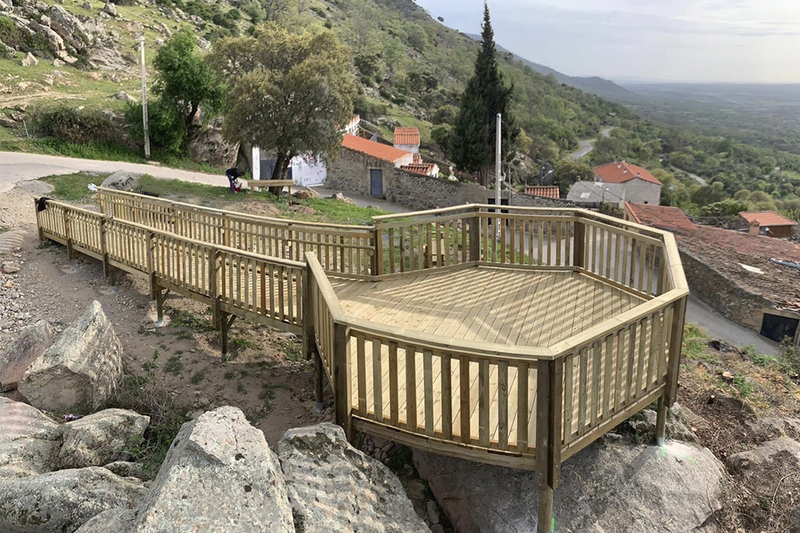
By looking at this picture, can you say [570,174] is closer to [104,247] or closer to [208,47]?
[208,47]

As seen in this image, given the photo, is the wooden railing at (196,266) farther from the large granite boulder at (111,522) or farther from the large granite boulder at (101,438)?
the large granite boulder at (111,522)

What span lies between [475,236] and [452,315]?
2257 millimetres

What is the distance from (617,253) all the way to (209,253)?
524 cm

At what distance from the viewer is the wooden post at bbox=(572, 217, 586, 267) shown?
8.38m

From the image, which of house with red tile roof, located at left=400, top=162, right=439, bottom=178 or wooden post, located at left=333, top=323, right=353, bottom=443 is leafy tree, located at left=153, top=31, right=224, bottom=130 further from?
wooden post, located at left=333, top=323, right=353, bottom=443

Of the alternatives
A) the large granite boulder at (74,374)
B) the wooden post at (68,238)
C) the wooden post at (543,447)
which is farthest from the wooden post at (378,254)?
the wooden post at (68,238)

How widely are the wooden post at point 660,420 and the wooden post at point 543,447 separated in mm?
1678

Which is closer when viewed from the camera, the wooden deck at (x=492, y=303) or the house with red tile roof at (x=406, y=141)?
the wooden deck at (x=492, y=303)

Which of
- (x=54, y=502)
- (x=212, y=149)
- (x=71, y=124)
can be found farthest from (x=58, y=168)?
(x=54, y=502)

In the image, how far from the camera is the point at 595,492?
4641mm

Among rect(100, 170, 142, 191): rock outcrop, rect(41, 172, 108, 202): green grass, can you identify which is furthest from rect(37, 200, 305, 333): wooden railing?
rect(100, 170, 142, 191): rock outcrop

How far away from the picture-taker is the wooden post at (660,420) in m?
5.35

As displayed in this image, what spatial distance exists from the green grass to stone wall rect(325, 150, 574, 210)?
18.8 m

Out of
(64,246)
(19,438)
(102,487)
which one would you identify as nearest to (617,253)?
(102,487)
